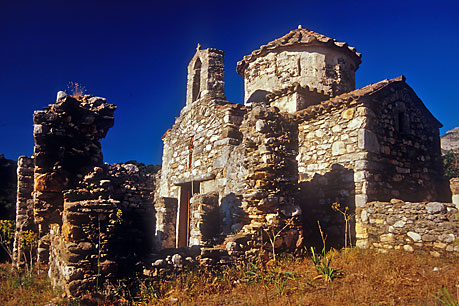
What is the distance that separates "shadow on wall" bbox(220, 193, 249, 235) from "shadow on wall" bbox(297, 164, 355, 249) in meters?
2.09

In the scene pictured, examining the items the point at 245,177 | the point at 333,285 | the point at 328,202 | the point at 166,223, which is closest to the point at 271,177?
the point at 245,177

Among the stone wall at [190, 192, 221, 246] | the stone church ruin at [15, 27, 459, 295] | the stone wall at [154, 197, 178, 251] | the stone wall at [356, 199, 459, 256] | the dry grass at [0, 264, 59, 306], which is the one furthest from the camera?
the stone wall at [154, 197, 178, 251]

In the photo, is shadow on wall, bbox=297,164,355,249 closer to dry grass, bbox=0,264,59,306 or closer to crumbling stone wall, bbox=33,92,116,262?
dry grass, bbox=0,264,59,306

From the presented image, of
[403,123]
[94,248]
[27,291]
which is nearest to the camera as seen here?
[94,248]

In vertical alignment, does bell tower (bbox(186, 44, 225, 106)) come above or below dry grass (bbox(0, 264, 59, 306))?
above

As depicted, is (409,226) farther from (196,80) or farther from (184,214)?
(196,80)

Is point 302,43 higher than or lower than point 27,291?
higher

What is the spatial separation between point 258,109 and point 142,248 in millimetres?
3850

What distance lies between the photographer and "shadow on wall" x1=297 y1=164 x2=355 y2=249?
8.61 metres

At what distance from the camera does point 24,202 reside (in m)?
10.2

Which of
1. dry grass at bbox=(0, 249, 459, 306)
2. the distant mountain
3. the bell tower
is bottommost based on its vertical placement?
dry grass at bbox=(0, 249, 459, 306)

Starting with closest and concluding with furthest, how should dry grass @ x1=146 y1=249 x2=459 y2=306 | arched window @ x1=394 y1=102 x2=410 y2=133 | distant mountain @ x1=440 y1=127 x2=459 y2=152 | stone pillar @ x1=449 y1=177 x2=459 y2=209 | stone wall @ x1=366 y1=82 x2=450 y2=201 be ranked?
dry grass @ x1=146 y1=249 x2=459 y2=306
stone wall @ x1=366 y1=82 x2=450 y2=201
arched window @ x1=394 y1=102 x2=410 y2=133
stone pillar @ x1=449 y1=177 x2=459 y2=209
distant mountain @ x1=440 y1=127 x2=459 y2=152

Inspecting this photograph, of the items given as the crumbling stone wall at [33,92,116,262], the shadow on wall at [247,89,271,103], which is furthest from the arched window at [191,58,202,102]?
the crumbling stone wall at [33,92,116,262]

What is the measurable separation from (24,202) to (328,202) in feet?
31.2
